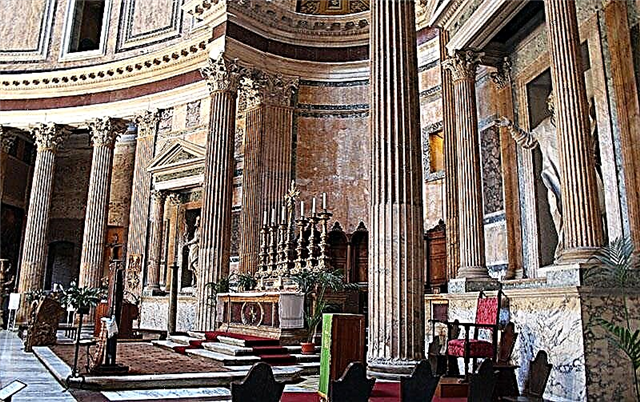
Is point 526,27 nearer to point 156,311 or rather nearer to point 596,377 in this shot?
point 596,377

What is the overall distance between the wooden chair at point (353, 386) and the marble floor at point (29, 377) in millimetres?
3580

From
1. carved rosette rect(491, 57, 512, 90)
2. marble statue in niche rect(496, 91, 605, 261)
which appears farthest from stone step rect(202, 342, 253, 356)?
carved rosette rect(491, 57, 512, 90)

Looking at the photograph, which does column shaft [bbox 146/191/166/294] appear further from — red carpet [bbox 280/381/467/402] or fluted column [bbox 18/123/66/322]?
red carpet [bbox 280/381/467/402]

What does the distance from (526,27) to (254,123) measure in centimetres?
698

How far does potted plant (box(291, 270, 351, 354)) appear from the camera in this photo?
921cm

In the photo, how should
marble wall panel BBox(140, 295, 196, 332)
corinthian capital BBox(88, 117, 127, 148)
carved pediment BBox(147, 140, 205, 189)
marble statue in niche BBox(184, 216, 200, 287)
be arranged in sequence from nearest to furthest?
1. marble wall panel BBox(140, 295, 196, 332)
2. carved pediment BBox(147, 140, 205, 189)
3. marble statue in niche BBox(184, 216, 200, 287)
4. corinthian capital BBox(88, 117, 127, 148)

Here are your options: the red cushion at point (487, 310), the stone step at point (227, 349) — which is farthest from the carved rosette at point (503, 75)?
the stone step at point (227, 349)

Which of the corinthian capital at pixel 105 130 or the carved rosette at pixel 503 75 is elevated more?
the corinthian capital at pixel 105 130

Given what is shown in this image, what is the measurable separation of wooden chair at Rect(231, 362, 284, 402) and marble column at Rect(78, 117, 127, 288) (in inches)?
615

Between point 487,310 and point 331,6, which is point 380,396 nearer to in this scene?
point 487,310

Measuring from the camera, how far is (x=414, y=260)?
20.9 feet

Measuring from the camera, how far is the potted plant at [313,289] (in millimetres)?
9206

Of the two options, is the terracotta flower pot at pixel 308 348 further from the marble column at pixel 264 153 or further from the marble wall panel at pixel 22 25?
the marble wall panel at pixel 22 25

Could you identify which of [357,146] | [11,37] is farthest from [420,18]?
[11,37]
